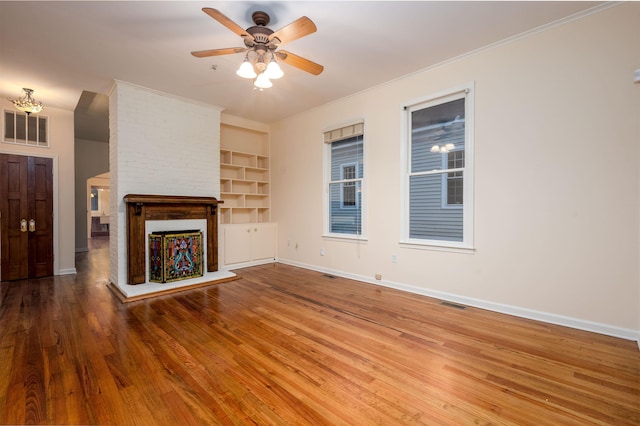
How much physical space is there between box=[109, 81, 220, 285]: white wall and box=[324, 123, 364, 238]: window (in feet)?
6.91

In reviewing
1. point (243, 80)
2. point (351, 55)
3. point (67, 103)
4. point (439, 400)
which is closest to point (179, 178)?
point (243, 80)

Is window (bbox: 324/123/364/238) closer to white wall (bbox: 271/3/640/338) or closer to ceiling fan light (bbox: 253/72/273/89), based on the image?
white wall (bbox: 271/3/640/338)

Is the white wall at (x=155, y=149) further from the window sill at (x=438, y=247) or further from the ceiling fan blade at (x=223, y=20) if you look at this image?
the window sill at (x=438, y=247)

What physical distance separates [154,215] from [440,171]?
4.17 meters

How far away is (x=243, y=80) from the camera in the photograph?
4102 millimetres

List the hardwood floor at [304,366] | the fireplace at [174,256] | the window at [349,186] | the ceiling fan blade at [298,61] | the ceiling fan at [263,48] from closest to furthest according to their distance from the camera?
1. the hardwood floor at [304,366]
2. the ceiling fan at [263,48]
3. the ceiling fan blade at [298,61]
4. the fireplace at [174,256]
5. the window at [349,186]

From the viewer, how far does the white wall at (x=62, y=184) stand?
16.5 ft

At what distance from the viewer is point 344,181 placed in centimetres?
488

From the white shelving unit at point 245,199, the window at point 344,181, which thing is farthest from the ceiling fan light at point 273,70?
the white shelving unit at point 245,199

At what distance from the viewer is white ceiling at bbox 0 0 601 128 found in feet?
8.52

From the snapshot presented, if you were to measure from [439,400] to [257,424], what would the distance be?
111cm

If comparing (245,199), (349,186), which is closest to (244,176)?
(245,199)

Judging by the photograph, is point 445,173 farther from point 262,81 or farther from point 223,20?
point 223,20

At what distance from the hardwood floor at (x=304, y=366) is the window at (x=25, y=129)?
9.77ft
